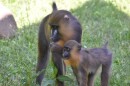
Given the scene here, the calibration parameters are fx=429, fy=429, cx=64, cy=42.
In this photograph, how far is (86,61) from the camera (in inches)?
233

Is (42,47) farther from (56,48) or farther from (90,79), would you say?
(90,79)

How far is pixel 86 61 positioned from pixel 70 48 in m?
0.36

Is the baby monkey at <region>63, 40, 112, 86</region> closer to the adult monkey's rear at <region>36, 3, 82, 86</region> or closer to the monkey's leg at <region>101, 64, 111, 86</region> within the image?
the monkey's leg at <region>101, 64, 111, 86</region>

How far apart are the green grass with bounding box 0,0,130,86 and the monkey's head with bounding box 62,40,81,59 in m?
0.63

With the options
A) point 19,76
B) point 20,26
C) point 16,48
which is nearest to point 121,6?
point 20,26

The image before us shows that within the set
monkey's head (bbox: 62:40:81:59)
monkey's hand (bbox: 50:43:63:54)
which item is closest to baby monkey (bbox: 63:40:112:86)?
monkey's head (bbox: 62:40:81:59)

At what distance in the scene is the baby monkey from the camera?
18.8 feet

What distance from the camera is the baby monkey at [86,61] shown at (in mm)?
5723

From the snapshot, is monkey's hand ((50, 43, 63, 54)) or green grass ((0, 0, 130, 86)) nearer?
monkey's hand ((50, 43, 63, 54))

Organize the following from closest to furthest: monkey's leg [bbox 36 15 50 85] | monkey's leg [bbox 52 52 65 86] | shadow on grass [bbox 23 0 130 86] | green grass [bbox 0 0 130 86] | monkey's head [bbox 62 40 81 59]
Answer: monkey's head [bbox 62 40 81 59]
monkey's leg [bbox 52 52 65 86]
monkey's leg [bbox 36 15 50 85]
green grass [bbox 0 0 130 86]
shadow on grass [bbox 23 0 130 86]

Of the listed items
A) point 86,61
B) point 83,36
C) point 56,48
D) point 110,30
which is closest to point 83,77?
point 86,61

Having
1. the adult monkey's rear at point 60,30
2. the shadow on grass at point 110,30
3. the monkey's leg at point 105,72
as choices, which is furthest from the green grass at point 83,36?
the monkey's leg at point 105,72

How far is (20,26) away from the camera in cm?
1037

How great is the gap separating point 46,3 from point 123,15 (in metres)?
2.23
